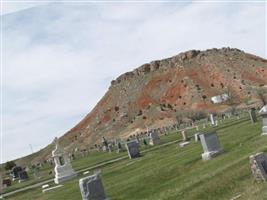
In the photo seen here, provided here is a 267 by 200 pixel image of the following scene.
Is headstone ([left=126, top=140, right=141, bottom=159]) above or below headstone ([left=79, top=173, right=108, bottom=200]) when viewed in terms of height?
above

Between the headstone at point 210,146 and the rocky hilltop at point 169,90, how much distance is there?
338ft

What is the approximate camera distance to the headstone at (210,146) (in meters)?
23.1

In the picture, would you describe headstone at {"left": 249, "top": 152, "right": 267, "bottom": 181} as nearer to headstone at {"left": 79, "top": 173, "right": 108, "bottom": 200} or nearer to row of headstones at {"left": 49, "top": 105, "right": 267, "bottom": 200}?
row of headstones at {"left": 49, "top": 105, "right": 267, "bottom": 200}

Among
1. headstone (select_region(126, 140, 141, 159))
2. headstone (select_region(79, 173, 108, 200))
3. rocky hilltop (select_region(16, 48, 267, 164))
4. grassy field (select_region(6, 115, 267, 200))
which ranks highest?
rocky hilltop (select_region(16, 48, 267, 164))

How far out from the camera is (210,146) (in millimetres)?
23359

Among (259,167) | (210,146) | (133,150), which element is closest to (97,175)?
(259,167)

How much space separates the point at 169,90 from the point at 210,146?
140m

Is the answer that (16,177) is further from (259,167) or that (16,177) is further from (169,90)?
(169,90)

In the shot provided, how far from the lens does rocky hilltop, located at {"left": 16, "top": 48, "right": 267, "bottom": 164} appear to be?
144m

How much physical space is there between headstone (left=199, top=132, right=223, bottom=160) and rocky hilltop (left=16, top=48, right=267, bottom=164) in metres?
103

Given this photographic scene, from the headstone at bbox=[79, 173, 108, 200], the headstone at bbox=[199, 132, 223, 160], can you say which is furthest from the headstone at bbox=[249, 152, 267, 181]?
the headstone at bbox=[199, 132, 223, 160]

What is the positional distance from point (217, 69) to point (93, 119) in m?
49.4

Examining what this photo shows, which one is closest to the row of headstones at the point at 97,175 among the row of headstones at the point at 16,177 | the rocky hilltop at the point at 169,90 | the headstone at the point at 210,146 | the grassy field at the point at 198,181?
the headstone at the point at 210,146

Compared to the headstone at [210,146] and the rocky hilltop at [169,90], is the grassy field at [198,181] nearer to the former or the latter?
the headstone at [210,146]
